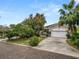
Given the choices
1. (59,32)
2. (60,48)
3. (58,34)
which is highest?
(59,32)

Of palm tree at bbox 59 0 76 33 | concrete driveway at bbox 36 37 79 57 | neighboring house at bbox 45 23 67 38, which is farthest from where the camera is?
neighboring house at bbox 45 23 67 38

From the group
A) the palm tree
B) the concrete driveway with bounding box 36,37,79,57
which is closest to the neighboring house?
the palm tree

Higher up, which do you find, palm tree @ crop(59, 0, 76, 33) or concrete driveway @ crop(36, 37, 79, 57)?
palm tree @ crop(59, 0, 76, 33)

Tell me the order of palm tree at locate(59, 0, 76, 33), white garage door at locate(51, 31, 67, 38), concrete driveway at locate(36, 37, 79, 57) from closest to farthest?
concrete driveway at locate(36, 37, 79, 57), palm tree at locate(59, 0, 76, 33), white garage door at locate(51, 31, 67, 38)

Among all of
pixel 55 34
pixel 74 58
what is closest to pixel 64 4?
pixel 55 34

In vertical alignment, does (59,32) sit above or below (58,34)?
above

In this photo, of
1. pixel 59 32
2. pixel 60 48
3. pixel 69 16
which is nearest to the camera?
pixel 60 48

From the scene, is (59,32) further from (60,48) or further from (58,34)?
(60,48)

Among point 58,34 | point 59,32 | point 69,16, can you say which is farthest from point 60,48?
point 59,32

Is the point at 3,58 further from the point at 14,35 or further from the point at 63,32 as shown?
the point at 63,32

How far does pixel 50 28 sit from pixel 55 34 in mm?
4591

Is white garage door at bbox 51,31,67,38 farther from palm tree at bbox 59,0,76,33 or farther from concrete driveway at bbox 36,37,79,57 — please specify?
concrete driveway at bbox 36,37,79,57

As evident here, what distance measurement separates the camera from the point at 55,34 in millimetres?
58938

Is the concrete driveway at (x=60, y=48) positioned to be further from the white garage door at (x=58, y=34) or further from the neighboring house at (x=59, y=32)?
the neighboring house at (x=59, y=32)
